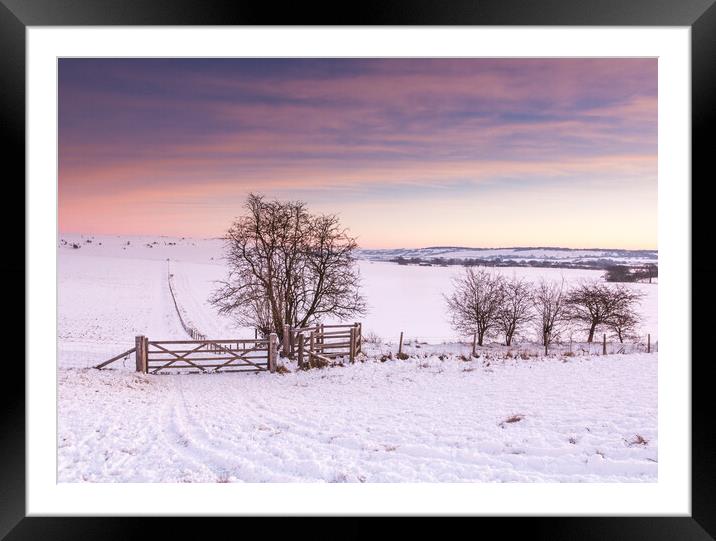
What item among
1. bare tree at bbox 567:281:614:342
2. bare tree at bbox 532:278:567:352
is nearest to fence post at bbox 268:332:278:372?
Answer: bare tree at bbox 532:278:567:352

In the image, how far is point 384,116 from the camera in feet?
23.5

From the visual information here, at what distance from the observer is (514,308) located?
9.92m

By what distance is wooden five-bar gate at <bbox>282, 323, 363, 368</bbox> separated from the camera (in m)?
6.87

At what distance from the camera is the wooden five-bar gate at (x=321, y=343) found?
687 centimetres

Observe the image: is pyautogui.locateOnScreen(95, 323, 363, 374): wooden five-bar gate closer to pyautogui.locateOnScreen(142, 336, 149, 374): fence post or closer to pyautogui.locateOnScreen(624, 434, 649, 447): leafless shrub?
pyautogui.locateOnScreen(142, 336, 149, 374): fence post

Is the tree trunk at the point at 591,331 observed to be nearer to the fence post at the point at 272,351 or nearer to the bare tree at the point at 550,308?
the bare tree at the point at 550,308

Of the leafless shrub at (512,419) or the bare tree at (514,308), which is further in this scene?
the bare tree at (514,308)

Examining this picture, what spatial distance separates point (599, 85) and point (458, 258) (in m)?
4.01

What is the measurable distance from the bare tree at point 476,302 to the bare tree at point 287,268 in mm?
2747

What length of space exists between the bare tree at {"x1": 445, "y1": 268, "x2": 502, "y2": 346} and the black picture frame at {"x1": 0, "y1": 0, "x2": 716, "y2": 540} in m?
7.56

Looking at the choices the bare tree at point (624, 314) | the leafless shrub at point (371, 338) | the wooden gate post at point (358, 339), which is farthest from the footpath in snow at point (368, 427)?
the bare tree at point (624, 314)
